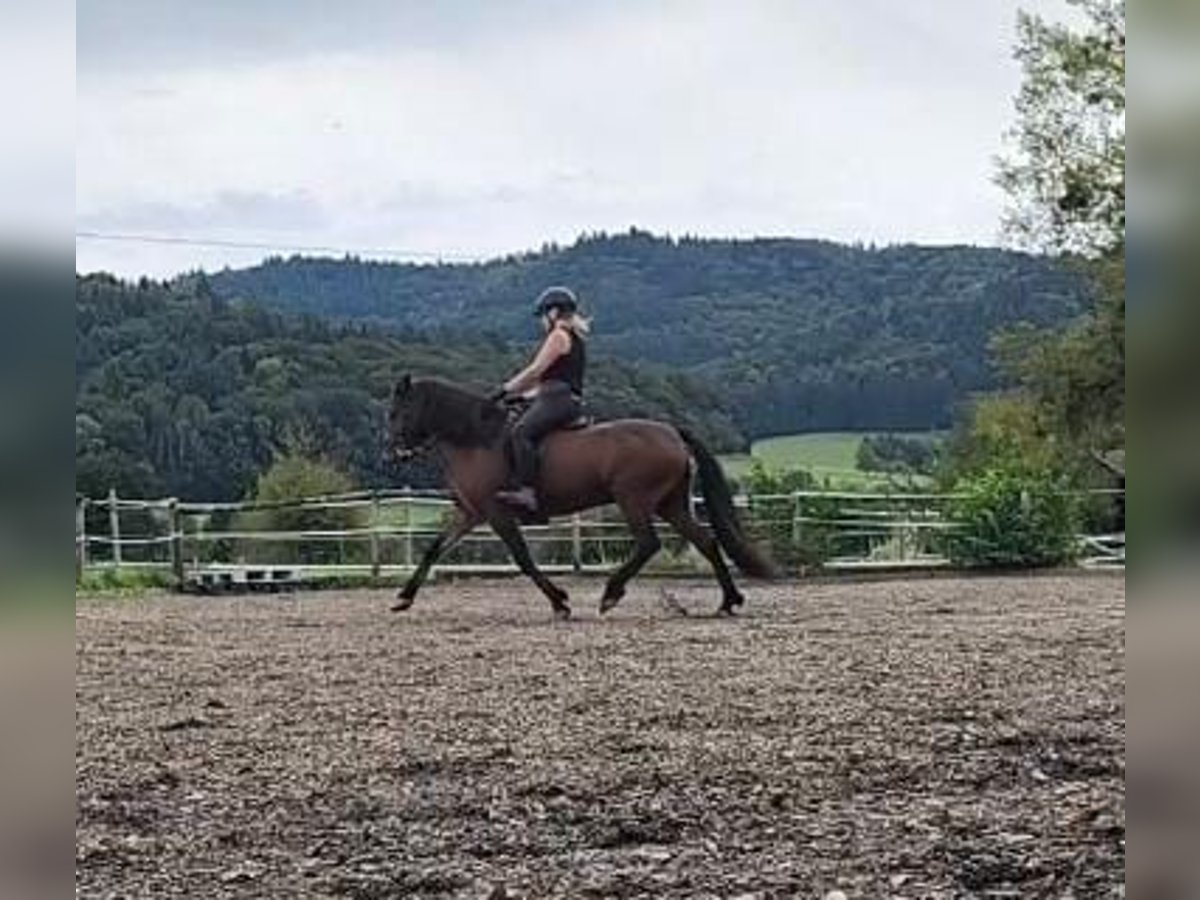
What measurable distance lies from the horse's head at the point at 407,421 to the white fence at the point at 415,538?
4760 mm

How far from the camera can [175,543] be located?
44.1 ft

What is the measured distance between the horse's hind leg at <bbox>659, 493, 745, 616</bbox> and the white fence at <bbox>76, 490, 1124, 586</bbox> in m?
4.78

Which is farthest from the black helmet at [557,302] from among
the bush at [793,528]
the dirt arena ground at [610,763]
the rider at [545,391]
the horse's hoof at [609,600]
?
the bush at [793,528]

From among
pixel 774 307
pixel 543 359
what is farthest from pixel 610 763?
pixel 774 307

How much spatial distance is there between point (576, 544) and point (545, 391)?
17.9 feet

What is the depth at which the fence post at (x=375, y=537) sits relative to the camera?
43.8 ft

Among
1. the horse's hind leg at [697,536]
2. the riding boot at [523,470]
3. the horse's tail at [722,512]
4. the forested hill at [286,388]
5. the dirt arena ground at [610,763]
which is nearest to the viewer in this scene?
the dirt arena ground at [610,763]

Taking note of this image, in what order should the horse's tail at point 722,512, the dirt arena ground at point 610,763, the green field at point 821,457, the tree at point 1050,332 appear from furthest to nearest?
the green field at point 821,457 < the tree at point 1050,332 < the horse's tail at point 722,512 < the dirt arena ground at point 610,763

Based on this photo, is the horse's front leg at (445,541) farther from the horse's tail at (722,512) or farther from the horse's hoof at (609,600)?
the horse's tail at (722,512)

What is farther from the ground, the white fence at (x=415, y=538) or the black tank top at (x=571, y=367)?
the black tank top at (x=571, y=367)
